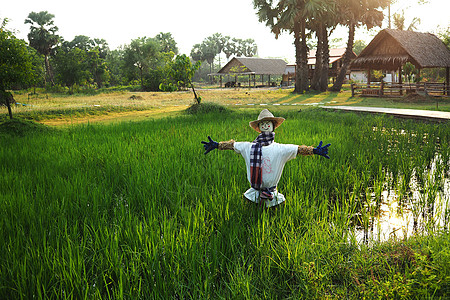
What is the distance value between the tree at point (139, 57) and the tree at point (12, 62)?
30.4 metres

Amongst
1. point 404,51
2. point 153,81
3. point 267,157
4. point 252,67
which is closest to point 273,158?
point 267,157

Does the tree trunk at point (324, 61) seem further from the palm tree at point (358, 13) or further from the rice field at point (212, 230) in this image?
the rice field at point (212, 230)

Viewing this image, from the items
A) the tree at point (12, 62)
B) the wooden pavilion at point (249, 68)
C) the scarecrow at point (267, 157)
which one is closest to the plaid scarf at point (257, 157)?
the scarecrow at point (267, 157)

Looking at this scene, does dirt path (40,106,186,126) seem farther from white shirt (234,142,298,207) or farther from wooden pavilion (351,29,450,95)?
wooden pavilion (351,29,450,95)

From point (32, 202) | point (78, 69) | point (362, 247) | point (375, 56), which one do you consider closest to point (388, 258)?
point (362, 247)

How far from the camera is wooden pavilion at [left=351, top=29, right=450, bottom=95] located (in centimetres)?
1762

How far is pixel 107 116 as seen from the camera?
47.0 ft

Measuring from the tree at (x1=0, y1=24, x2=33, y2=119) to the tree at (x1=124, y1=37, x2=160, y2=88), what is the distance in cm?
3038

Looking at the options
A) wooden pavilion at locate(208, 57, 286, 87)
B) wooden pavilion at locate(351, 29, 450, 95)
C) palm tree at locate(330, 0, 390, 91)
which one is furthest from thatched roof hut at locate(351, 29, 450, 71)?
wooden pavilion at locate(208, 57, 286, 87)

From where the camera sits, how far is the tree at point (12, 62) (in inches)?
392

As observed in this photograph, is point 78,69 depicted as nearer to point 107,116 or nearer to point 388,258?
point 107,116

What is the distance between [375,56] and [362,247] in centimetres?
1955

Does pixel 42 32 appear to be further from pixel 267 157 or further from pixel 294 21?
pixel 267 157

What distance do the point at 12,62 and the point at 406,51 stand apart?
56.4 ft
